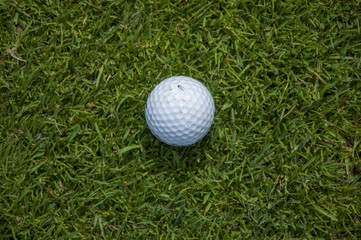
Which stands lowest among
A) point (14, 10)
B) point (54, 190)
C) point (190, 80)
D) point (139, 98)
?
point (54, 190)

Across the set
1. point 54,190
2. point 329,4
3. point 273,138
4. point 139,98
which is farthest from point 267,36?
point 54,190

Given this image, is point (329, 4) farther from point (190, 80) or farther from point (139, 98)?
point (139, 98)

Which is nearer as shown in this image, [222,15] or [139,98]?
[139,98]

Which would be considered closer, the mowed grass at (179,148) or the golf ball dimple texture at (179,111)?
the golf ball dimple texture at (179,111)

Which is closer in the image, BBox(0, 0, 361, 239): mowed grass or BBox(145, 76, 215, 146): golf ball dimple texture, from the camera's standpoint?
BBox(145, 76, 215, 146): golf ball dimple texture
